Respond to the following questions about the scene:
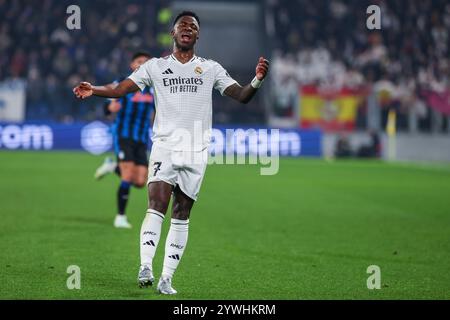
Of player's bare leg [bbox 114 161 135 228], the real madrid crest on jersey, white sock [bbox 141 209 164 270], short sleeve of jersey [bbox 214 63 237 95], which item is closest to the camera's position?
white sock [bbox 141 209 164 270]

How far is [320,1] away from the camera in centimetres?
3728

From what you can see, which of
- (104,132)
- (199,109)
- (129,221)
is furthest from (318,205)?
(104,132)

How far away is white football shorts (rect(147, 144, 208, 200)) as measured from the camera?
7617mm

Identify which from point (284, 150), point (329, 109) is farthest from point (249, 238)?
point (329, 109)

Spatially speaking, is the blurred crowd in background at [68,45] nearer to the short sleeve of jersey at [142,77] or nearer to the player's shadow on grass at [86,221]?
the player's shadow on grass at [86,221]

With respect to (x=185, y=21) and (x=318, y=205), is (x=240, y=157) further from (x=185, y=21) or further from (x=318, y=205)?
(x=185, y=21)

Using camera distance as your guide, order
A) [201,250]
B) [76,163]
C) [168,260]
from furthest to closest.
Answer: [76,163]
[201,250]
[168,260]

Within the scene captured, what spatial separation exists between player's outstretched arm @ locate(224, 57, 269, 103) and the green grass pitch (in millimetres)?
1741

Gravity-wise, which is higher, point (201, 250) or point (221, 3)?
point (221, 3)

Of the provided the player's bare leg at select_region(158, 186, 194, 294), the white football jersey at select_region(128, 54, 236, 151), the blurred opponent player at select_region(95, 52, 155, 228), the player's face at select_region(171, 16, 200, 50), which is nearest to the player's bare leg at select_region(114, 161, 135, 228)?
the blurred opponent player at select_region(95, 52, 155, 228)

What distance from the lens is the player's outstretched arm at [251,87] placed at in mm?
7488

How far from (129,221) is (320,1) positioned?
25869mm

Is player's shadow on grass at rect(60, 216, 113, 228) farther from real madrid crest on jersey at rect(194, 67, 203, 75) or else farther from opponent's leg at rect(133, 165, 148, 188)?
real madrid crest on jersey at rect(194, 67, 203, 75)

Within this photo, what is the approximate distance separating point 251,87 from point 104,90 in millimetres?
1306
